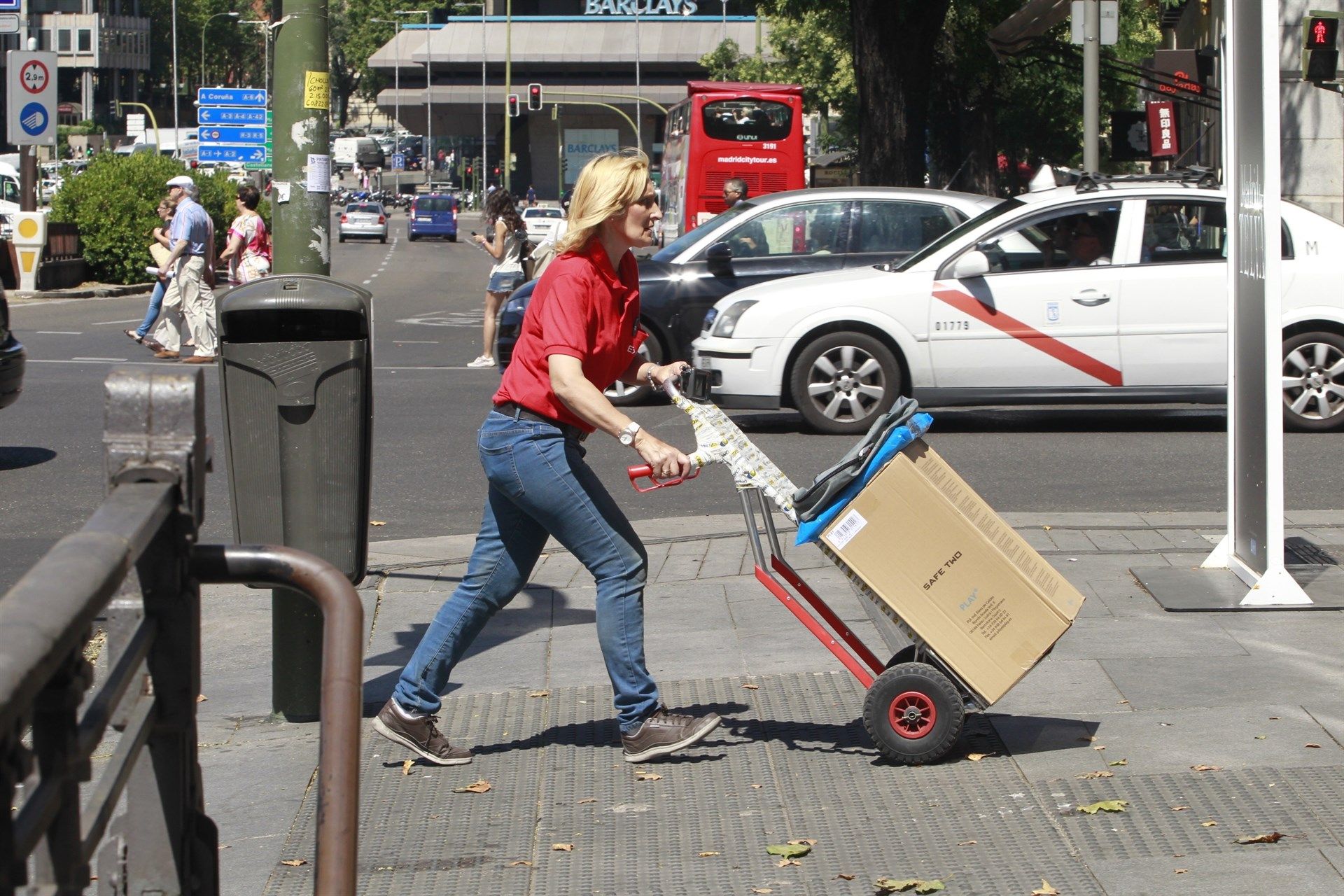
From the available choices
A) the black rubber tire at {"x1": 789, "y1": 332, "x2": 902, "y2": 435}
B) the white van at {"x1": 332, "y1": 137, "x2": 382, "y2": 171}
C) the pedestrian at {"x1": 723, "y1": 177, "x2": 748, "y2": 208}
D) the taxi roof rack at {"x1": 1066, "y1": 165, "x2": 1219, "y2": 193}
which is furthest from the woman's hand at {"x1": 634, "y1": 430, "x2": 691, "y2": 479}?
the white van at {"x1": 332, "y1": 137, "x2": 382, "y2": 171}

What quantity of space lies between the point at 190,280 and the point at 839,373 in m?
8.25

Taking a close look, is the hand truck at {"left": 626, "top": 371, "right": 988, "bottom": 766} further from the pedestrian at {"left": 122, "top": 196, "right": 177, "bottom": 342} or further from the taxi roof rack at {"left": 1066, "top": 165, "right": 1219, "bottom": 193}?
the pedestrian at {"left": 122, "top": 196, "right": 177, "bottom": 342}

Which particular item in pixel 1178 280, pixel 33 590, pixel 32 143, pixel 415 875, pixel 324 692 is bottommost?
pixel 415 875

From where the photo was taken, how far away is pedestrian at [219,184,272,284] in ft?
54.9

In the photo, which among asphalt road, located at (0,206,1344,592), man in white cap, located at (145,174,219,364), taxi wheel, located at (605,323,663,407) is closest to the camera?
asphalt road, located at (0,206,1344,592)

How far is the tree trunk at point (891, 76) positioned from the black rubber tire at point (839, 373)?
40.1 feet

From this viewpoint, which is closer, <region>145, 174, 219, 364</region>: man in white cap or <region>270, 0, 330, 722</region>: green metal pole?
<region>270, 0, 330, 722</region>: green metal pole

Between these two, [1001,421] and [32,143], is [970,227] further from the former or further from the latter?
→ [32,143]

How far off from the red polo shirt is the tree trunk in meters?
19.2

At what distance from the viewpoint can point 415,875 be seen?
406 cm

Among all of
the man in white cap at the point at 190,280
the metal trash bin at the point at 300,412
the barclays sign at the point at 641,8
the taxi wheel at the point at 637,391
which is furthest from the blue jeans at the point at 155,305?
the barclays sign at the point at 641,8

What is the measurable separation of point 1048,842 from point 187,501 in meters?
2.68

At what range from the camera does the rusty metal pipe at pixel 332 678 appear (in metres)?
2.17

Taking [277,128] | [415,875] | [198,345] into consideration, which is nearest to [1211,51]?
[198,345]
